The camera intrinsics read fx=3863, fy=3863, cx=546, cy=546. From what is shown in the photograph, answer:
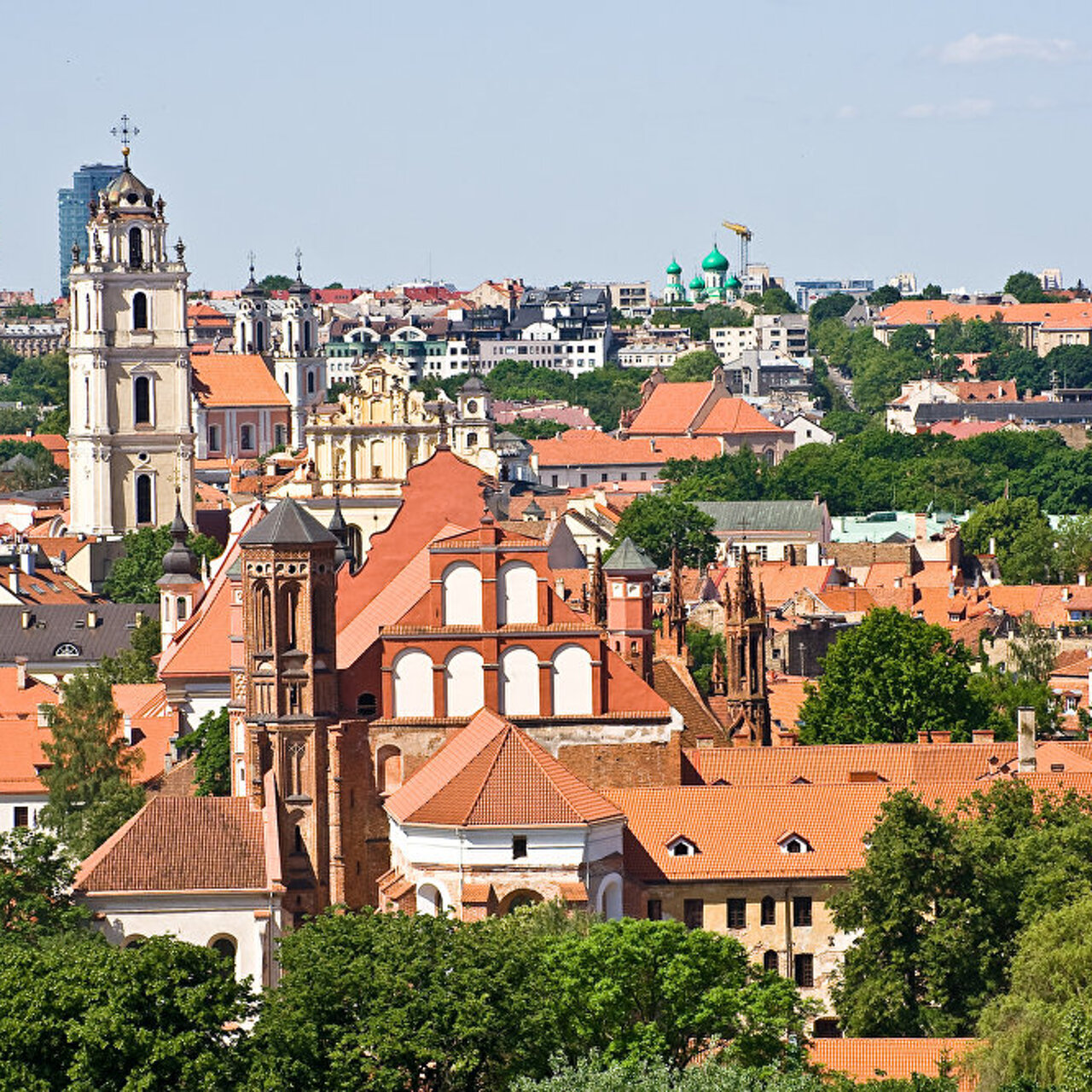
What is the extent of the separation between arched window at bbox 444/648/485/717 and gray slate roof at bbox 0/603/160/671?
41741 mm

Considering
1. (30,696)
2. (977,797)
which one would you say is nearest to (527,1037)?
(977,797)

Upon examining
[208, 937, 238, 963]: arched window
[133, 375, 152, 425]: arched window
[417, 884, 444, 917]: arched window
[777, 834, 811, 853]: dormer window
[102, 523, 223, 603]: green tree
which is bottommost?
[208, 937, 238, 963]: arched window

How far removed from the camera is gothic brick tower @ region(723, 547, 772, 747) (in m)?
82.3

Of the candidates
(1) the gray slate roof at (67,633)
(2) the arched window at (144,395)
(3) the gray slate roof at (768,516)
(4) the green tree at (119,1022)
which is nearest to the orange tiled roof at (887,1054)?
(4) the green tree at (119,1022)

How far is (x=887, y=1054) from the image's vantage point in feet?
195

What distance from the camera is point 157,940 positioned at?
53312 millimetres

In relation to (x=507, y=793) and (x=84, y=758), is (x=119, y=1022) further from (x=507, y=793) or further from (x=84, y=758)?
(x=84, y=758)

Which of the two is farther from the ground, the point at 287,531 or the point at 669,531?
Answer: the point at 669,531

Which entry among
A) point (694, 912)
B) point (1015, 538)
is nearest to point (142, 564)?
point (1015, 538)

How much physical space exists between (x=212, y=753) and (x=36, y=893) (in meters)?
17.8

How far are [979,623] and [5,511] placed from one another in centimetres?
5941

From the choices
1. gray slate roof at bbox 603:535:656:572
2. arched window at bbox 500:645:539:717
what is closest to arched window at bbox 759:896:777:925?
arched window at bbox 500:645:539:717

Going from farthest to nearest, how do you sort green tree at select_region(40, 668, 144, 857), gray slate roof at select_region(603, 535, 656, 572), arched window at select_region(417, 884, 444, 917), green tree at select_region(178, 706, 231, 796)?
green tree at select_region(40, 668, 144, 857), gray slate roof at select_region(603, 535, 656, 572), green tree at select_region(178, 706, 231, 796), arched window at select_region(417, 884, 444, 917)

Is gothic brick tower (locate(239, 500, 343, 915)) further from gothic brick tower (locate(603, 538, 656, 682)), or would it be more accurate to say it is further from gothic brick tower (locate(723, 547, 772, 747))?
gothic brick tower (locate(723, 547, 772, 747))
